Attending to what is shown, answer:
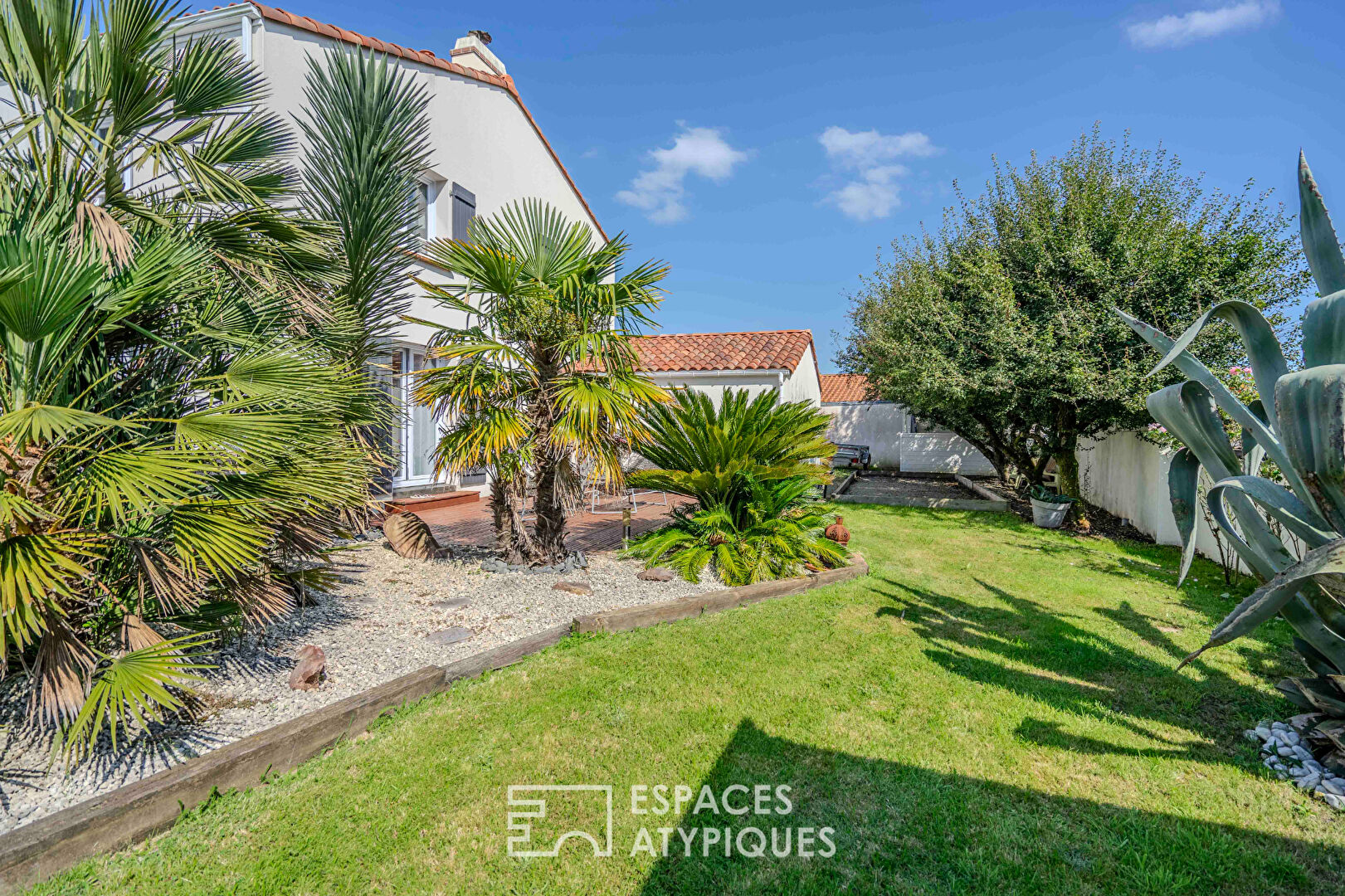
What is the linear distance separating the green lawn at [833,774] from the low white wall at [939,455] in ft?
63.6

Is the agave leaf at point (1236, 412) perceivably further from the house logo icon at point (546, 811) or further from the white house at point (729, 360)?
the white house at point (729, 360)

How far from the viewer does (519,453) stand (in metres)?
5.50

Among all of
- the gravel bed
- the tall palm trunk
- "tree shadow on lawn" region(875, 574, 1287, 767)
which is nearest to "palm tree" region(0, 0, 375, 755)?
the gravel bed

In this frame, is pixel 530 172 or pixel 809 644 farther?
pixel 530 172

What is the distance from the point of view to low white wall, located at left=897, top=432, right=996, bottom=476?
22.9m

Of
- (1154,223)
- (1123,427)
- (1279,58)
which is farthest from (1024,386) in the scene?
(1279,58)

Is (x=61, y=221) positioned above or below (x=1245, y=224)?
below

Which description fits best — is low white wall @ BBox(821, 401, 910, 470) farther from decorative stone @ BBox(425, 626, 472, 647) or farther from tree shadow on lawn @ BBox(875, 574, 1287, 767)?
decorative stone @ BBox(425, 626, 472, 647)

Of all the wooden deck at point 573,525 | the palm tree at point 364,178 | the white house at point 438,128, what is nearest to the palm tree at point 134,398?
the palm tree at point 364,178

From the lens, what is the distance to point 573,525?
931 centimetres

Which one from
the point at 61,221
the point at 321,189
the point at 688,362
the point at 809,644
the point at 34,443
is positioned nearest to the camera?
the point at 34,443

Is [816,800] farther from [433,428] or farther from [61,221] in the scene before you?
[433,428]

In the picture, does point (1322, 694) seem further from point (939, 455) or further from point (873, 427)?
point (873, 427)

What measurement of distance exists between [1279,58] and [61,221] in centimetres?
1017
